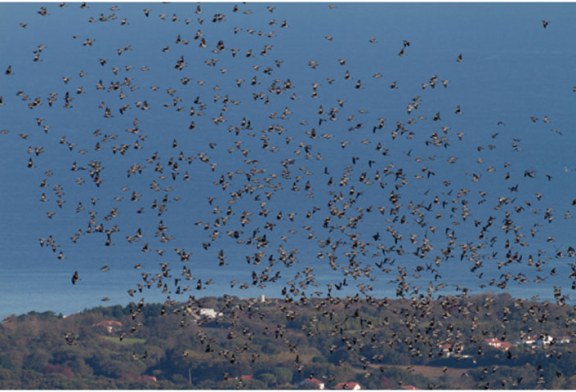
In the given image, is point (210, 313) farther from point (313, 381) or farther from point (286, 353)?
point (313, 381)

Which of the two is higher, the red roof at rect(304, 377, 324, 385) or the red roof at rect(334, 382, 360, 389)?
the red roof at rect(304, 377, 324, 385)

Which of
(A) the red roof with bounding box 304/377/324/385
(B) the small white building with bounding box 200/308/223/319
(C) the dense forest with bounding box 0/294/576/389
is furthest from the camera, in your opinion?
(B) the small white building with bounding box 200/308/223/319

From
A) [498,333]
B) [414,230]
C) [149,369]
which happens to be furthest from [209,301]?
[414,230]

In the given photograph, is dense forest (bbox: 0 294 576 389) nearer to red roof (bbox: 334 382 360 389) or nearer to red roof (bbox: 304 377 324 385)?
red roof (bbox: 304 377 324 385)

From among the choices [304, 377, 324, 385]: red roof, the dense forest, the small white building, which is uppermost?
the small white building

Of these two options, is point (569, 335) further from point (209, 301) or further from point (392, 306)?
point (209, 301)

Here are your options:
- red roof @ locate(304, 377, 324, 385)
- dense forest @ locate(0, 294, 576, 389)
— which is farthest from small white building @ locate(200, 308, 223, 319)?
red roof @ locate(304, 377, 324, 385)

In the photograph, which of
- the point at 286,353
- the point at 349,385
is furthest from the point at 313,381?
the point at 286,353

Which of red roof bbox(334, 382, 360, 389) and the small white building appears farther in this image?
the small white building

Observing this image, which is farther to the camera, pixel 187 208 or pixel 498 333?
pixel 187 208
